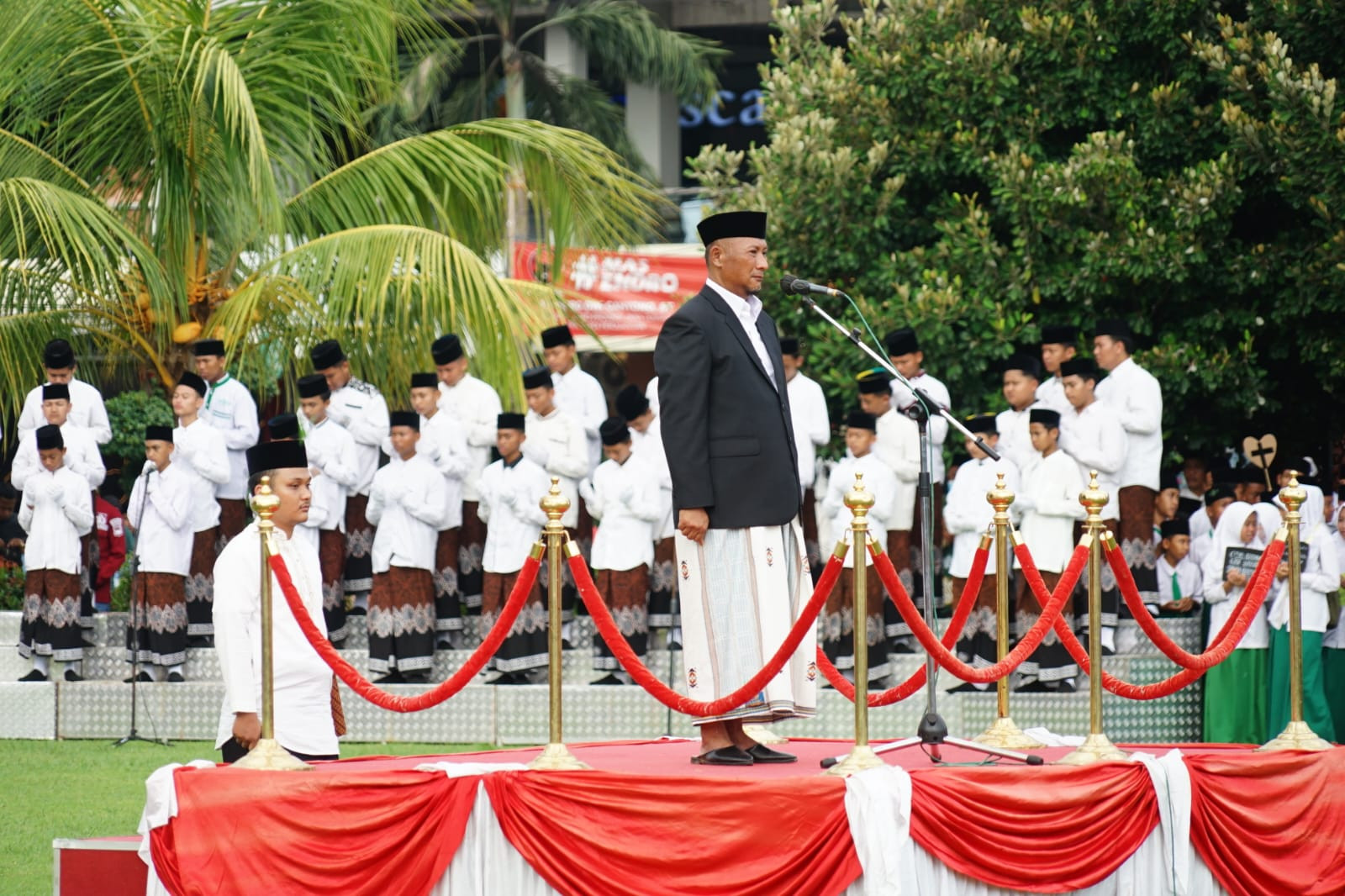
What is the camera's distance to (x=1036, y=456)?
1115 cm

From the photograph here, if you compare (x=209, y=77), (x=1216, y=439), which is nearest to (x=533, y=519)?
(x=209, y=77)

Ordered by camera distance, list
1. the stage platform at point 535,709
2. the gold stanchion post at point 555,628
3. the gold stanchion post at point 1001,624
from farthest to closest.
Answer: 1. the stage platform at point 535,709
2. the gold stanchion post at point 1001,624
3. the gold stanchion post at point 555,628

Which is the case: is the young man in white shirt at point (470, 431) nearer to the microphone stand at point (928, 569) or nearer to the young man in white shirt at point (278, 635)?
the young man in white shirt at point (278, 635)

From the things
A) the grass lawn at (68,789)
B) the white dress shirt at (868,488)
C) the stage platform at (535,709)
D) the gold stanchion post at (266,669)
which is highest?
the white dress shirt at (868,488)

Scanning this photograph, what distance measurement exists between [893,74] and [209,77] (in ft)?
15.8

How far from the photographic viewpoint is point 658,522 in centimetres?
1180

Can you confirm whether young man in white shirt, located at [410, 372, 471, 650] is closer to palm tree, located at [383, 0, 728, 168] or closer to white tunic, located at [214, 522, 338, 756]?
white tunic, located at [214, 522, 338, 756]

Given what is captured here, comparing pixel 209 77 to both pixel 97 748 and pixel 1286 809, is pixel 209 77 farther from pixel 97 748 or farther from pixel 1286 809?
pixel 1286 809

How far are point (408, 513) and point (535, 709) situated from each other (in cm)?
153

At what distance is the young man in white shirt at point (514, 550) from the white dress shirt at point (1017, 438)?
2862mm

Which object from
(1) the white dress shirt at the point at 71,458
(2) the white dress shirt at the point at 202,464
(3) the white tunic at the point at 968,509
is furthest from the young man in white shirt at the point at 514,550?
(1) the white dress shirt at the point at 71,458

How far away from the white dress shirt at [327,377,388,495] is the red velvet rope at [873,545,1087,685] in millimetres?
6372

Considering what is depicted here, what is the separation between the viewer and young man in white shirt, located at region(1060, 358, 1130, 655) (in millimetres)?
10977

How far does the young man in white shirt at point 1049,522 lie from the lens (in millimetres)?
10781
